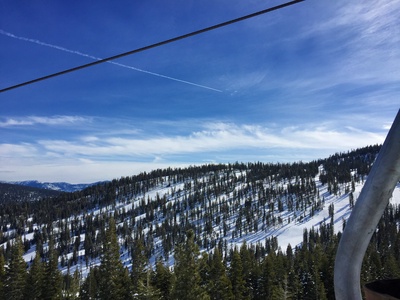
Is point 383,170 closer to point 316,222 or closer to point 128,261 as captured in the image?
point 128,261

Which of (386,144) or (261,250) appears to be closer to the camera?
(386,144)

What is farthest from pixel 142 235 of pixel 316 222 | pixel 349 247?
pixel 349 247

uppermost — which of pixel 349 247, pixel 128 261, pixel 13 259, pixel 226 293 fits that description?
pixel 349 247

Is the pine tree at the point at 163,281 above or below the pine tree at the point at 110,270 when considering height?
below

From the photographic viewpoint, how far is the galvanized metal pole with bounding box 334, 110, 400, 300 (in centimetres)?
147

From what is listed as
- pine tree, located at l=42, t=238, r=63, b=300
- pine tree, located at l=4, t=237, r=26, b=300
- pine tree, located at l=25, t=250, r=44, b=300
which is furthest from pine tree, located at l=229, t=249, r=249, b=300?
pine tree, located at l=4, t=237, r=26, b=300

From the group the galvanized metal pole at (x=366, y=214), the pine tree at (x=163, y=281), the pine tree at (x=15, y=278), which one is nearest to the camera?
the galvanized metal pole at (x=366, y=214)

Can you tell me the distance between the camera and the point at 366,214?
1552mm

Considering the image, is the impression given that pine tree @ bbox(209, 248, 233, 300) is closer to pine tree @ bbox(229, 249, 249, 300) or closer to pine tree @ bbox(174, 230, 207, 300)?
pine tree @ bbox(229, 249, 249, 300)

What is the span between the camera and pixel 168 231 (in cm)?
18950

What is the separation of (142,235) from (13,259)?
151046 mm

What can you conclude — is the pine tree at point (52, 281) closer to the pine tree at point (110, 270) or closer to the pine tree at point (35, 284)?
the pine tree at point (35, 284)

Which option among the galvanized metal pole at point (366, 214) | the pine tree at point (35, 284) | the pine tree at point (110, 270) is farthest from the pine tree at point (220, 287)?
the galvanized metal pole at point (366, 214)

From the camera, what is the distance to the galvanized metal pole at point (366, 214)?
1.47 m
